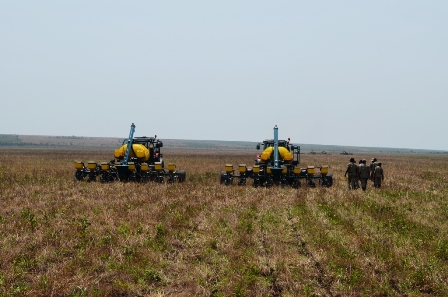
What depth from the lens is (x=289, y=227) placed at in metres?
10.9

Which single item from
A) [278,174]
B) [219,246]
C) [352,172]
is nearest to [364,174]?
[352,172]

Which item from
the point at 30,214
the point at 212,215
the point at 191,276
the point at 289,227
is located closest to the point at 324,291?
the point at 191,276

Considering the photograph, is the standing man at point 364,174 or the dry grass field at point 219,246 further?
the standing man at point 364,174

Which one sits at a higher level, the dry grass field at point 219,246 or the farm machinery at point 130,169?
the farm machinery at point 130,169

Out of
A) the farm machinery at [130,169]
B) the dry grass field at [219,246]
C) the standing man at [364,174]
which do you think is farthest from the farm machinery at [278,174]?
the dry grass field at [219,246]

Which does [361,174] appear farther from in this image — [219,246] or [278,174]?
[219,246]

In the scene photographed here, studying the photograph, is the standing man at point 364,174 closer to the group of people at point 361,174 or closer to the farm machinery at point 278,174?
the group of people at point 361,174

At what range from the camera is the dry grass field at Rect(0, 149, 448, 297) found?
679cm

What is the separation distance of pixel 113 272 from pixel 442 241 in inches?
283

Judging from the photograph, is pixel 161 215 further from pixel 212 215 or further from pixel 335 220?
pixel 335 220

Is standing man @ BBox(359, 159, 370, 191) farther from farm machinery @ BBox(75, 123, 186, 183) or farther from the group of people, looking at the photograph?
farm machinery @ BBox(75, 123, 186, 183)

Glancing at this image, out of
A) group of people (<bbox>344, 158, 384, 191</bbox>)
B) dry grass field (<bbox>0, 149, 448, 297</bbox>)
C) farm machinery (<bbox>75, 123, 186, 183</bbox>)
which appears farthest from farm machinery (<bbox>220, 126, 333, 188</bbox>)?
dry grass field (<bbox>0, 149, 448, 297</bbox>)

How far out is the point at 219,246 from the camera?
29.3 feet

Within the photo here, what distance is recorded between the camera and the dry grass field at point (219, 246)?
679cm
